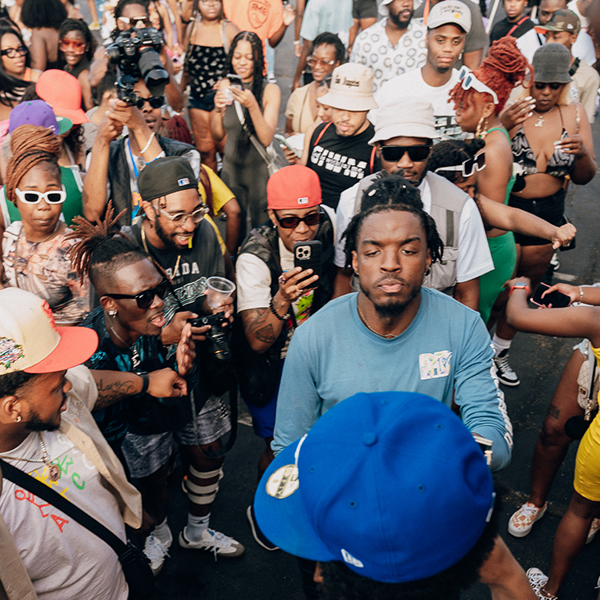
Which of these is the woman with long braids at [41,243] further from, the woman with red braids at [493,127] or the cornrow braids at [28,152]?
the woman with red braids at [493,127]

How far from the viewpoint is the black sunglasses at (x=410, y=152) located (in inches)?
124

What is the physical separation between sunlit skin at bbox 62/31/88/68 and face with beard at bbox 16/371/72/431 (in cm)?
483

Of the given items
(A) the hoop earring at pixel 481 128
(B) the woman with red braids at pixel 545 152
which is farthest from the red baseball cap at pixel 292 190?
(B) the woman with red braids at pixel 545 152

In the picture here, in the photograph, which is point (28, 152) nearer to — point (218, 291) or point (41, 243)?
point (41, 243)

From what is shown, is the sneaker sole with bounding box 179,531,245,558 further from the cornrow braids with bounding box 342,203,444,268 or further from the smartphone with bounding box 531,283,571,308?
the smartphone with bounding box 531,283,571,308

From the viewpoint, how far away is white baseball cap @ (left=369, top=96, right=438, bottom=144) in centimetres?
316

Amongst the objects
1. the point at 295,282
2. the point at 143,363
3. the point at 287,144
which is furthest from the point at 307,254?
the point at 287,144

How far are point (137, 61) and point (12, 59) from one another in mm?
2254

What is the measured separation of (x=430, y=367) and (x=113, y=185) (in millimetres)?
2668

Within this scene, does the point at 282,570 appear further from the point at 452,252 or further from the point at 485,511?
the point at 485,511

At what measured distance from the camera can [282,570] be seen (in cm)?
329

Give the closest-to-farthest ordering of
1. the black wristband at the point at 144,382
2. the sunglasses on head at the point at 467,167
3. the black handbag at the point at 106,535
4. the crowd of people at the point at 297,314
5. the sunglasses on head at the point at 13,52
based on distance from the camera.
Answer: the crowd of people at the point at 297,314
the black handbag at the point at 106,535
the black wristband at the point at 144,382
the sunglasses on head at the point at 467,167
the sunglasses on head at the point at 13,52

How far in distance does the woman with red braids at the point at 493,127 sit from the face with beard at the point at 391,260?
181 cm

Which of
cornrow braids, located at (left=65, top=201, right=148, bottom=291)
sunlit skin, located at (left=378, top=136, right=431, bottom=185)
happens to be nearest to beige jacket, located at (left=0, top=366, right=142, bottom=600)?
cornrow braids, located at (left=65, top=201, right=148, bottom=291)
